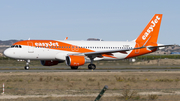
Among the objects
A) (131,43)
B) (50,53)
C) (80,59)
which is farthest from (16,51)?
(131,43)

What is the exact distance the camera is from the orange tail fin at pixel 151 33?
46388mm

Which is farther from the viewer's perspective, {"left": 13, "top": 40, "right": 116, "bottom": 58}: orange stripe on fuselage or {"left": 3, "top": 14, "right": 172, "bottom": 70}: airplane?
{"left": 13, "top": 40, "right": 116, "bottom": 58}: orange stripe on fuselage

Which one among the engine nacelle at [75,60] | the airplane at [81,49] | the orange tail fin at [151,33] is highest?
the orange tail fin at [151,33]

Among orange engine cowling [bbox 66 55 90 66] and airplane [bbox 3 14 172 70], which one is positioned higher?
airplane [bbox 3 14 172 70]

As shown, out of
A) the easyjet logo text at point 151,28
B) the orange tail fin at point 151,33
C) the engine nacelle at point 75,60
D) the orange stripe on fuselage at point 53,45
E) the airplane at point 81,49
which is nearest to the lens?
the engine nacelle at point 75,60

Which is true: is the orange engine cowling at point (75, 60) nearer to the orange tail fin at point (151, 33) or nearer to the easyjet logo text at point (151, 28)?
the orange tail fin at point (151, 33)

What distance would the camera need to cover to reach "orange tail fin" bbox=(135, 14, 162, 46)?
46.4m

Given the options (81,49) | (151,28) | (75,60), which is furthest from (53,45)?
(151,28)

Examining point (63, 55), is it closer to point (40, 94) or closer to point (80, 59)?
point (80, 59)

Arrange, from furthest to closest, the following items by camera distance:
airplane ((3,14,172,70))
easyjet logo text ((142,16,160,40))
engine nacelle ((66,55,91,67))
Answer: easyjet logo text ((142,16,160,40))
airplane ((3,14,172,70))
engine nacelle ((66,55,91,67))

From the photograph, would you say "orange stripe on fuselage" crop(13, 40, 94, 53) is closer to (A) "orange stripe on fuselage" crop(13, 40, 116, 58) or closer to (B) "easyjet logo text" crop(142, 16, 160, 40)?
(A) "orange stripe on fuselage" crop(13, 40, 116, 58)

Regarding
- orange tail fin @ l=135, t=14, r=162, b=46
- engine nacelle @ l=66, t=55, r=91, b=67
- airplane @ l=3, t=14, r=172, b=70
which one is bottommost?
engine nacelle @ l=66, t=55, r=91, b=67

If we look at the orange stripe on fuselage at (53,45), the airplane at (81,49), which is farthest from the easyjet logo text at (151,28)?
the orange stripe on fuselage at (53,45)

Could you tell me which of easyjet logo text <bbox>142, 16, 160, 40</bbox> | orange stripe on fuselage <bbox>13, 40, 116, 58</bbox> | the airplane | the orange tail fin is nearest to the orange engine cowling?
the airplane
